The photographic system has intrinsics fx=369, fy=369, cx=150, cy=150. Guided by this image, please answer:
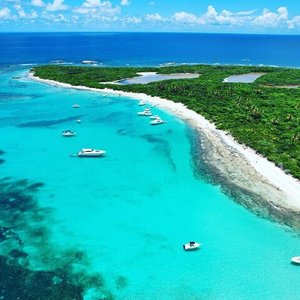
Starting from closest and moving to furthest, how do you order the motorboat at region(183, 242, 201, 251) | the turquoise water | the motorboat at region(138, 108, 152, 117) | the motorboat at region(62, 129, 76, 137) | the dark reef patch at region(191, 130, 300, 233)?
the turquoise water
the motorboat at region(183, 242, 201, 251)
the dark reef patch at region(191, 130, 300, 233)
the motorboat at region(62, 129, 76, 137)
the motorboat at region(138, 108, 152, 117)

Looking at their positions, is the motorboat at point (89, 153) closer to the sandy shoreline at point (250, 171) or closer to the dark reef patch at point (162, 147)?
the dark reef patch at point (162, 147)

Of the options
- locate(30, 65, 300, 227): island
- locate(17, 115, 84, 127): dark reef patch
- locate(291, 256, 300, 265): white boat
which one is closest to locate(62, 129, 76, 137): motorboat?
locate(17, 115, 84, 127): dark reef patch

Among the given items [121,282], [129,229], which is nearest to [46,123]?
[129,229]

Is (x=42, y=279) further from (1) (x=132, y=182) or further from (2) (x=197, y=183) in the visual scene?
(2) (x=197, y=183)

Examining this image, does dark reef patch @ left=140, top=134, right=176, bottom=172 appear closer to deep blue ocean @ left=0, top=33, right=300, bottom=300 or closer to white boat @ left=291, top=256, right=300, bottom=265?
deep blue ocean @ left=0, top=33, right=300, bottom=300

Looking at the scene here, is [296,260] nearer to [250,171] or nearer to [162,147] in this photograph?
[250,171]

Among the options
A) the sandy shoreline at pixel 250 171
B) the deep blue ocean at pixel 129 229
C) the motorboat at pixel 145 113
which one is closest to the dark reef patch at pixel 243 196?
the sandy shoreline at pixel 250 171
